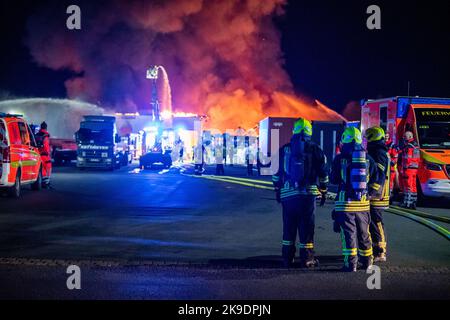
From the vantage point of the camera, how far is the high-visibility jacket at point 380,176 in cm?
722

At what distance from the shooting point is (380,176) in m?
7.29

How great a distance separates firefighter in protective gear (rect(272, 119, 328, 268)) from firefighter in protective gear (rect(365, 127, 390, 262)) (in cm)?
83

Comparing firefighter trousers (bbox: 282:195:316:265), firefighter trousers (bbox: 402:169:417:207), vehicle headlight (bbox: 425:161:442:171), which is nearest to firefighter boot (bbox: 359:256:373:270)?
firefighter trousers (bbox: 282:195:316:265)

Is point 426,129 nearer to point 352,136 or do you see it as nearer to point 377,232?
point 377,232

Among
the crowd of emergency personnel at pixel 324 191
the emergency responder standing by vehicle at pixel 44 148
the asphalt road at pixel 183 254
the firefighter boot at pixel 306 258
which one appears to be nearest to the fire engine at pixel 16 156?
the emergency responder standing by vehicle at pixel 44 148

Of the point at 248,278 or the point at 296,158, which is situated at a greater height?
the point at 296,158

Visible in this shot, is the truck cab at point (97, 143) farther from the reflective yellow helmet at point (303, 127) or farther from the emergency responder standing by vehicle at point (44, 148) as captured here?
the reflective yellow helmet at point (303, 127)

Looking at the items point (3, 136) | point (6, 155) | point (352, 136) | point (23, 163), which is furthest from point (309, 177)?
point (23, 163)

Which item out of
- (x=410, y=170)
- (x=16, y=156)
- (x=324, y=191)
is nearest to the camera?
(x=324, y=191)

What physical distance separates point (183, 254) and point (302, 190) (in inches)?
74.0

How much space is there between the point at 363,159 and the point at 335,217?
0.80 m
